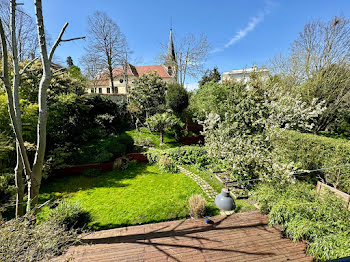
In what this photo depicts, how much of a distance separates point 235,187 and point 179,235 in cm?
328

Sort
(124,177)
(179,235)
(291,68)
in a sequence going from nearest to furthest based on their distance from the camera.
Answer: (179,235)
(124,177)
(291,68)

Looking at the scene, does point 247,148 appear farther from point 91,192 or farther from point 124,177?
point 91,192

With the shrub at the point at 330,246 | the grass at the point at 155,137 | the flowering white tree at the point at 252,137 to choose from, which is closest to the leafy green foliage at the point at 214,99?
the grass at the point at 155,137

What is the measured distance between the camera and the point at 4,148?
515 cm

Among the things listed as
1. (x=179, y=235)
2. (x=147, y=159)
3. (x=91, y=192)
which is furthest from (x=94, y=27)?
(x=179, y=235)

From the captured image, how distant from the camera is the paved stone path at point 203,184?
19.5 feet

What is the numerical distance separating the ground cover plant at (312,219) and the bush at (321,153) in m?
1.12

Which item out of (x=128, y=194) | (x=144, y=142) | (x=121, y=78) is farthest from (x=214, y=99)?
(x=121, y=78)

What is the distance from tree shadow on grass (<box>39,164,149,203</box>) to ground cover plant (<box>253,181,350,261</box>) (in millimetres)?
5436

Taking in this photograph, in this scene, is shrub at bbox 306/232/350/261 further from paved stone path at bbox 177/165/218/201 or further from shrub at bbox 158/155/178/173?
shrub at bbox 158/155/178/173

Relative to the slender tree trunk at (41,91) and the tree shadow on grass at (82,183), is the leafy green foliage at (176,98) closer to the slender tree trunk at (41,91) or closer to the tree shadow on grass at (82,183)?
the tree shadow on grass at (82,183)

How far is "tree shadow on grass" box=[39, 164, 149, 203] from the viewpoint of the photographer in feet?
19.7

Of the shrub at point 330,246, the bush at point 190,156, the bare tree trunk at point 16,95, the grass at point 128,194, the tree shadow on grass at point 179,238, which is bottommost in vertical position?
the tree shadow on grass at point 179,238

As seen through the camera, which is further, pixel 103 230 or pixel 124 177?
pixel 124 177
